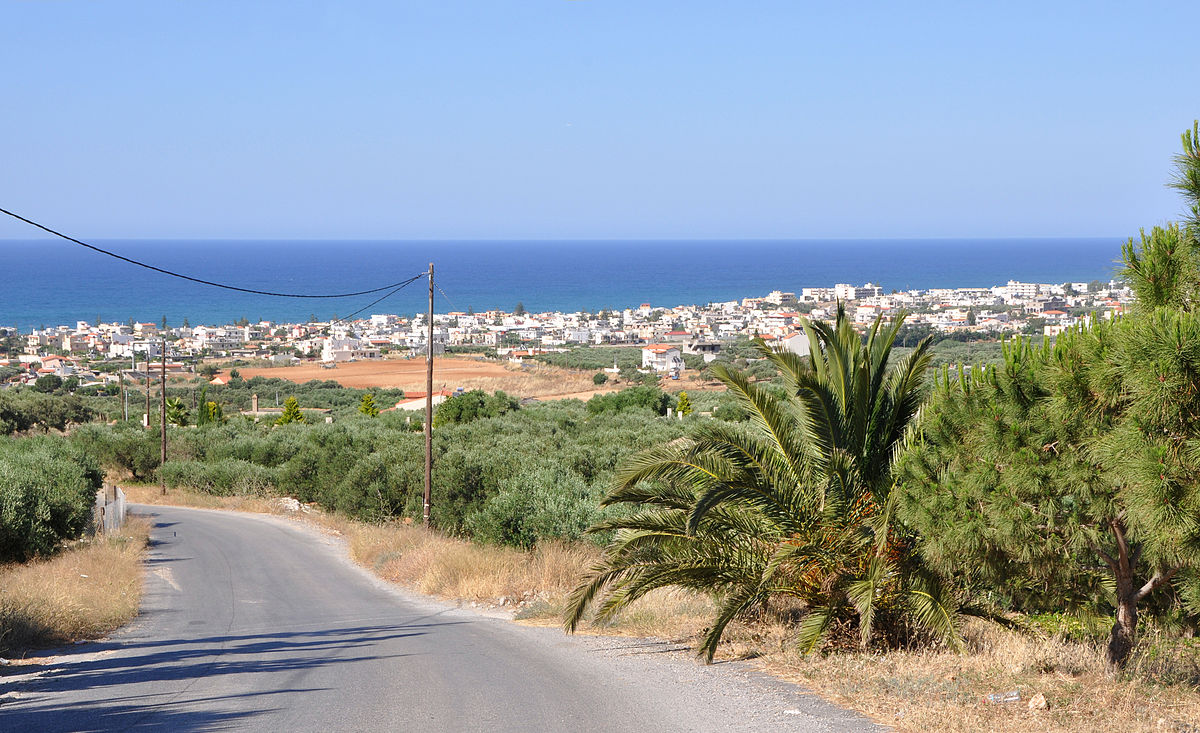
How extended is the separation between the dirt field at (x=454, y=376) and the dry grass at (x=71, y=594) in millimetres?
47605

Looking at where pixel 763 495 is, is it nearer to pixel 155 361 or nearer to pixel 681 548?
pixel 681 548

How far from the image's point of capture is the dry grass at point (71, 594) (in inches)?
418

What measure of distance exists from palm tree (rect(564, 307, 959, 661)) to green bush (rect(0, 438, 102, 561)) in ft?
44.8

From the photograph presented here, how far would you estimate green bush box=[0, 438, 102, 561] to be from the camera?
18.5m

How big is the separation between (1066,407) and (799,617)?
4.49 metres

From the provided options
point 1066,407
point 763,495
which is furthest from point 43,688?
point 1066,407

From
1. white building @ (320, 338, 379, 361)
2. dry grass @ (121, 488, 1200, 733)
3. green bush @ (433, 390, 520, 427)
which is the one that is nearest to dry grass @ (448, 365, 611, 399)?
green bush @ (433, 390, 520, 427)

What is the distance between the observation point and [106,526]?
23.5 meters

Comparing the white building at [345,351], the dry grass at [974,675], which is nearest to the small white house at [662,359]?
the white building at [345,351]

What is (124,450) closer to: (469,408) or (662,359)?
(469,408)

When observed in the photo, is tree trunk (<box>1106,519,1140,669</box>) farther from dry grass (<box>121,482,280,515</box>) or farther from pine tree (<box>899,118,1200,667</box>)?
dry grass (<box>121,482,280,515</box>)

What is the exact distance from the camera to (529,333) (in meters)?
155

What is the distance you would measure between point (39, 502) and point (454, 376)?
69912 millimetres

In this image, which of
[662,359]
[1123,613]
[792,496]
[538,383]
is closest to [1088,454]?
[1123,613]
